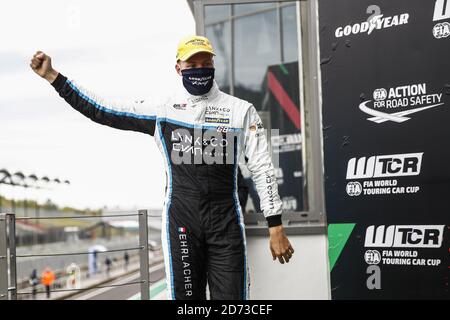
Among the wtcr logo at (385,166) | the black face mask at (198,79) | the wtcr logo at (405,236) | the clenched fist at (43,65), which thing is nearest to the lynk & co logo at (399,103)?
the wtcr logo at (385,166)

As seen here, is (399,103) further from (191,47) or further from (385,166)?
(191,47)

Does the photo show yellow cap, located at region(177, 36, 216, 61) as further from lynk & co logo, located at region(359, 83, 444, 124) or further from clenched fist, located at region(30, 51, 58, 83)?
lynk & co logo, located at region(359, 83, 444, 124)

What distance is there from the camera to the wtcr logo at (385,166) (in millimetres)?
4051

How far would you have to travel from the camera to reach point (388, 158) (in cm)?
415

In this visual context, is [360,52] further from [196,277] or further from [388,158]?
[196,277]

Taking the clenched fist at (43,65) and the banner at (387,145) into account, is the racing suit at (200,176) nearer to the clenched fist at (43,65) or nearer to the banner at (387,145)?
the clenched fist at (43,65)

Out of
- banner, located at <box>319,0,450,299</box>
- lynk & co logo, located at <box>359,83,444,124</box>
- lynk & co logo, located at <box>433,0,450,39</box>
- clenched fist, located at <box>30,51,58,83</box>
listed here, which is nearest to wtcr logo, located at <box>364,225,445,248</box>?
banner, located at <box>319,0,450,299</box>

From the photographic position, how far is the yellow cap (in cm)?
290

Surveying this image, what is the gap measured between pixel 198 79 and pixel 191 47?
0.16 metres

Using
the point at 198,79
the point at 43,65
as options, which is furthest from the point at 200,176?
the point at 43,65

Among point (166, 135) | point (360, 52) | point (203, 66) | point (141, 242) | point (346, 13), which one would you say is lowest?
point (141, 242)

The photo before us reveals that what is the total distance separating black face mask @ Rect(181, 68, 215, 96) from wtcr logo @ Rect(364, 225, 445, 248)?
6.29ft
